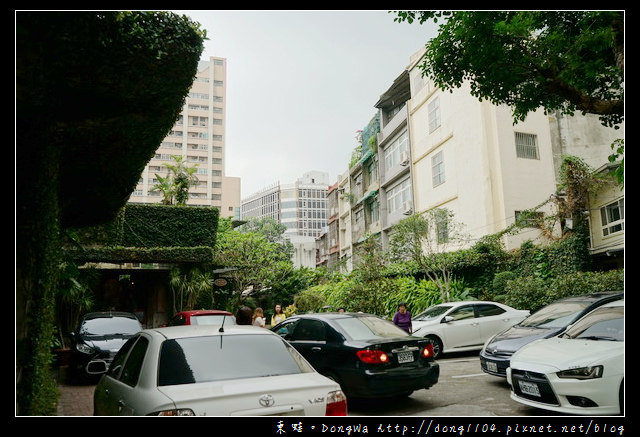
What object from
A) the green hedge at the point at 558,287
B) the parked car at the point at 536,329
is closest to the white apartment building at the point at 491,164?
the green hedge at the point at 558,287

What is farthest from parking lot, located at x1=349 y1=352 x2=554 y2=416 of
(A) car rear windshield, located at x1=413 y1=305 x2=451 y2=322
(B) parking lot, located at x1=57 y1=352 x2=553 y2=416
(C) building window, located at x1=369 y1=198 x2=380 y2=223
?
(C) building window, located at x1=369 y1=198 x2=380 y2=223

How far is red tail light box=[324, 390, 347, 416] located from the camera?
3.99m

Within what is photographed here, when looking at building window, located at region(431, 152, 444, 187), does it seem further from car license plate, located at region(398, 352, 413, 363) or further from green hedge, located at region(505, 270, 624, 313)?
car license plate, located at region(398, 352, 413, 363)

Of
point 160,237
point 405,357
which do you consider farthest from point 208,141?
point 405,357

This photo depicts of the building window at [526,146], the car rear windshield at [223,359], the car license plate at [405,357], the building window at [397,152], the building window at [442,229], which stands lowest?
the car license plate at [405,357]

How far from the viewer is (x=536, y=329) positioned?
8.59 metres

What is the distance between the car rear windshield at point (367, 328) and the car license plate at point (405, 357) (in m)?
0.41

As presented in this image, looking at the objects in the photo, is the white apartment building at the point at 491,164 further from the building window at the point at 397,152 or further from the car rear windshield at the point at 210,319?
the car rear windshield at the point at 210,319

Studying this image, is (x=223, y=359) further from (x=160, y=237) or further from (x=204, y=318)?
(x=160, y=237)

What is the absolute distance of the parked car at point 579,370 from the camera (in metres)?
5.41

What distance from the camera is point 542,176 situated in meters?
22.2

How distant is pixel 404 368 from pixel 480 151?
1710 cm

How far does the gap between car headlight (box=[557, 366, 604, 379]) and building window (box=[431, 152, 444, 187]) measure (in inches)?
803
